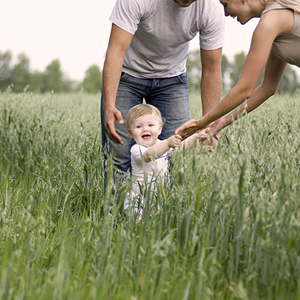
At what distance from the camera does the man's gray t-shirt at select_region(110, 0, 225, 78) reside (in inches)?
101

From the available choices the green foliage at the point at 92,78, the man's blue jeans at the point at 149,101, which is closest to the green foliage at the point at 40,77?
the green foliage at the point at 92,78

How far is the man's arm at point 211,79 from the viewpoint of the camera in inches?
116

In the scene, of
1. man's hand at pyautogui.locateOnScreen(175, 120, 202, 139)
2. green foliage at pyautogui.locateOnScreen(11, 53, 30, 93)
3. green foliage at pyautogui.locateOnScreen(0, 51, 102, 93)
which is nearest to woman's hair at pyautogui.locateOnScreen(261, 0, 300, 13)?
man's hand at pyautogui.locateOnScreen(175, 120, 202, 139)

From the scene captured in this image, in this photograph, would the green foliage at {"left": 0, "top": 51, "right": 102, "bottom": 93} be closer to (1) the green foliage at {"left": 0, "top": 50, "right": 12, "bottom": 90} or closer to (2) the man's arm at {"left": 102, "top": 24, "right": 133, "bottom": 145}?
(1) the green foliage at {"left": 0, "top": 50, "right": 12, "bottom": 90}

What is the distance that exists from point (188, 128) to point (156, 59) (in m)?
0.93

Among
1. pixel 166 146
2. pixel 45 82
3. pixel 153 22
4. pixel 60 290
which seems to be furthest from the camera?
pixel 45 82

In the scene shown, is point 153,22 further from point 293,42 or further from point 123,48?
point 293,42

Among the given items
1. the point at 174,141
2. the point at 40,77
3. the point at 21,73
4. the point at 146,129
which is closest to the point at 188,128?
the point at 174,141

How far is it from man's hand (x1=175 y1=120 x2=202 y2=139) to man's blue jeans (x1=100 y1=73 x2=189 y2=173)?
684 mm

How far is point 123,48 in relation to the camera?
2.58 meters

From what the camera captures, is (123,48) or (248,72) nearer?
(248,72)

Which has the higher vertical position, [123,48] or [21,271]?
[123,48]

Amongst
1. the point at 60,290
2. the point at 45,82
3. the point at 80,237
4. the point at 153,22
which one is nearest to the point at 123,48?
the point at 153,22

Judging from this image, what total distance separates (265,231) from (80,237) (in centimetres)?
102
